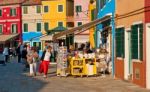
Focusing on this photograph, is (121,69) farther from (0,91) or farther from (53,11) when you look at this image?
(53,11)

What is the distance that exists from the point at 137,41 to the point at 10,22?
64.5 meters

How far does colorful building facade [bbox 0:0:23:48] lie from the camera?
81688mm

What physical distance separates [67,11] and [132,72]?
58.2 m

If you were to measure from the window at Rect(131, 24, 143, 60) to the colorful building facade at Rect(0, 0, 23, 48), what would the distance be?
61.6 m

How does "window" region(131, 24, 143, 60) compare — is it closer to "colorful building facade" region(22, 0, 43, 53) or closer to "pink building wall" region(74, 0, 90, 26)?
"pink building wall" region(74, 0, 90, 26)

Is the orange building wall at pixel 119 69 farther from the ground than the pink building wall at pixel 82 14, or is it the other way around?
the pink building wall at pixel 82 14

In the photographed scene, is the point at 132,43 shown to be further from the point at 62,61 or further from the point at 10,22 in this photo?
the point at 10,22

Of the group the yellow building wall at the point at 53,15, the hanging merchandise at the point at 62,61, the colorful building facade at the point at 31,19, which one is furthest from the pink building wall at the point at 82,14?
the hanging merchandise at the point at 62,61

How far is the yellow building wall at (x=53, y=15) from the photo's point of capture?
77.8m

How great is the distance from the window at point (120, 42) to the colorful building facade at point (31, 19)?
183 feet

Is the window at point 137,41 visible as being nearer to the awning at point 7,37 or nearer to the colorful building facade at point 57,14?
the colorful building facade at point 57,14

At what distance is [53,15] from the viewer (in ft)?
259

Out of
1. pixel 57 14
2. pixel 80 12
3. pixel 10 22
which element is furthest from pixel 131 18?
pixel 10 22

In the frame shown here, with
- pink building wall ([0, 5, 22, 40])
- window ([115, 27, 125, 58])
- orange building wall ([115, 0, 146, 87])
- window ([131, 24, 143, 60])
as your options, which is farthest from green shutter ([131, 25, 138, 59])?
pink building wall ([0, 5, 22, 40])
